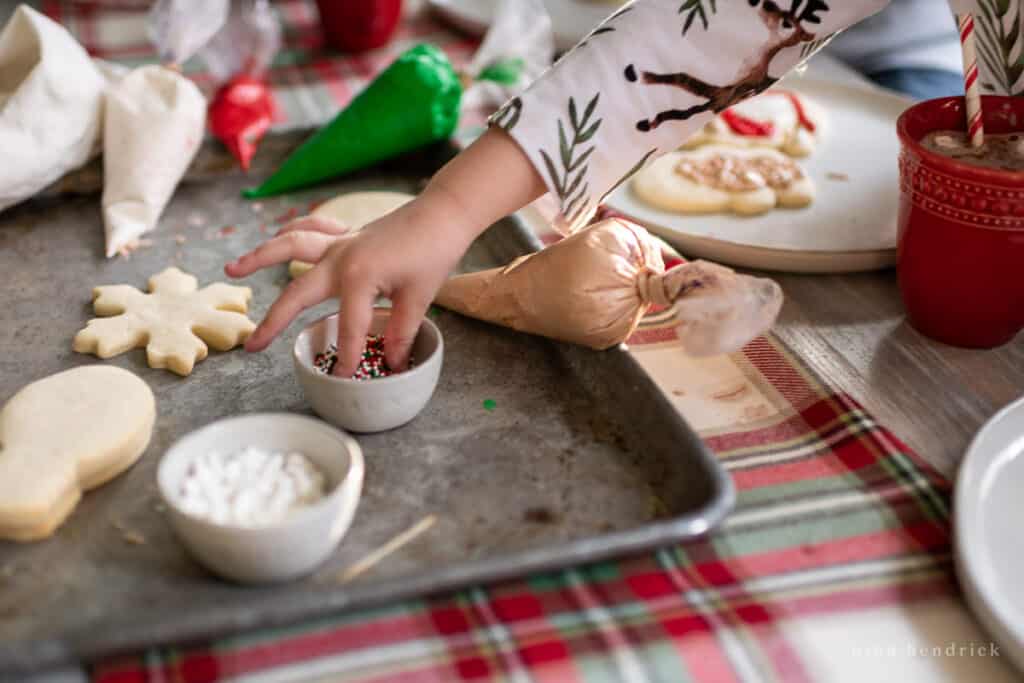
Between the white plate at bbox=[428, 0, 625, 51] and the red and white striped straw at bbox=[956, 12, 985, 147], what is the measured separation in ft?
2.41

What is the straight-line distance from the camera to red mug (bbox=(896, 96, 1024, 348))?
0.74 m

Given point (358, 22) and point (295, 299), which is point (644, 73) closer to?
point (295, 299)

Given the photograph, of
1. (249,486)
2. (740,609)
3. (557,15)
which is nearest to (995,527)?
(740,609)

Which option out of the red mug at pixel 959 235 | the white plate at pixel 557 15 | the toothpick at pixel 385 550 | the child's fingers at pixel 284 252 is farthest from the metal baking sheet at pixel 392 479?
the white plate at pixel 557 15

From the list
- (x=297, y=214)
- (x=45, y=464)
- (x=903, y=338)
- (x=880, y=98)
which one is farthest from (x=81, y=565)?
(x=880, y=98)

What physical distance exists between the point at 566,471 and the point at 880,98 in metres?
0.80

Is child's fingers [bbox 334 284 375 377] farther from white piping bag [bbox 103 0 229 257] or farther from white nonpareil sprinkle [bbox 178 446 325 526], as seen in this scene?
white piping bag [bbox 103 0 229 257]

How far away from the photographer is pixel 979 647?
0.56 m

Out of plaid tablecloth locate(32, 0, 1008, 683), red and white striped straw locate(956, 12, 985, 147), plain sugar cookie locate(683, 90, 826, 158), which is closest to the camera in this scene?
plaid tablecloth locate(32, 0, 1008, 683)

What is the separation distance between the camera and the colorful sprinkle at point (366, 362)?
2.32ft

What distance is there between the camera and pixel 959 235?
0.77 metres

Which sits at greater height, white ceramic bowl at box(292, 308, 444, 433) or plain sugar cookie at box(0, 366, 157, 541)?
white ceramic bowl at box(292, 308, 444, 433)

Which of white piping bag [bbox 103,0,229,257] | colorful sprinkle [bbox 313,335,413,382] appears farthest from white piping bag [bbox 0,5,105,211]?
colorful sprinkle [bbox 313,335,413,382]

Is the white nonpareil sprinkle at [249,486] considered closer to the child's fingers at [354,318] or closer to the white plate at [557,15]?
the child's fingers at [354,318]
